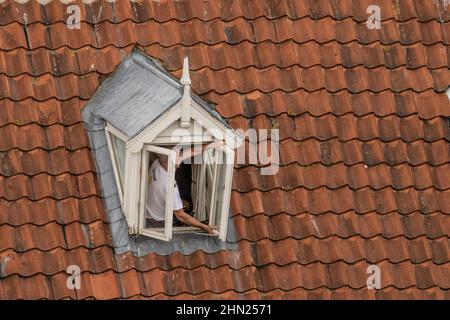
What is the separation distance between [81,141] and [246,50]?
6.14ft

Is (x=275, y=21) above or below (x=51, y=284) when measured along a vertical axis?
above

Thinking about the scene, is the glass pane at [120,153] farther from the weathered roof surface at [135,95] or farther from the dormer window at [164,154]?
the weathered roof surface at [135,95]

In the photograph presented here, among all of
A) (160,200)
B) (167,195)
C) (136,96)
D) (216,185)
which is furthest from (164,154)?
(136,96)

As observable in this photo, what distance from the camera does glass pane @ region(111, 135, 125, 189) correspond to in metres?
22.3

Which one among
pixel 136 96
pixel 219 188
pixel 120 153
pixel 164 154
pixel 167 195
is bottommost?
pixel 167 195

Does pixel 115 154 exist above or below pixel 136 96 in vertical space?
below

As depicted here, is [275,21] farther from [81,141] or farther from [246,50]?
[81,141]

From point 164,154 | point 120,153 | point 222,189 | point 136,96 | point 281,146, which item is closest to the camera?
point 164,154

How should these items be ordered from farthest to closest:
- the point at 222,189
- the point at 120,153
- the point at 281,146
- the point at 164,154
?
the point at 281,146, the point at 120,153, the point at 222,189, the point at 164,154

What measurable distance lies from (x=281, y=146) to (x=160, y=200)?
1.32 meters

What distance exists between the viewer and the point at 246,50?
23.1 metres

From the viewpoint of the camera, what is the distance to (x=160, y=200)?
73.0 ft

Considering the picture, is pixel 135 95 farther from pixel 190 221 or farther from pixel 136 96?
pixel 190 221

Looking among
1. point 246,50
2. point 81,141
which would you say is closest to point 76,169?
point 81,141
